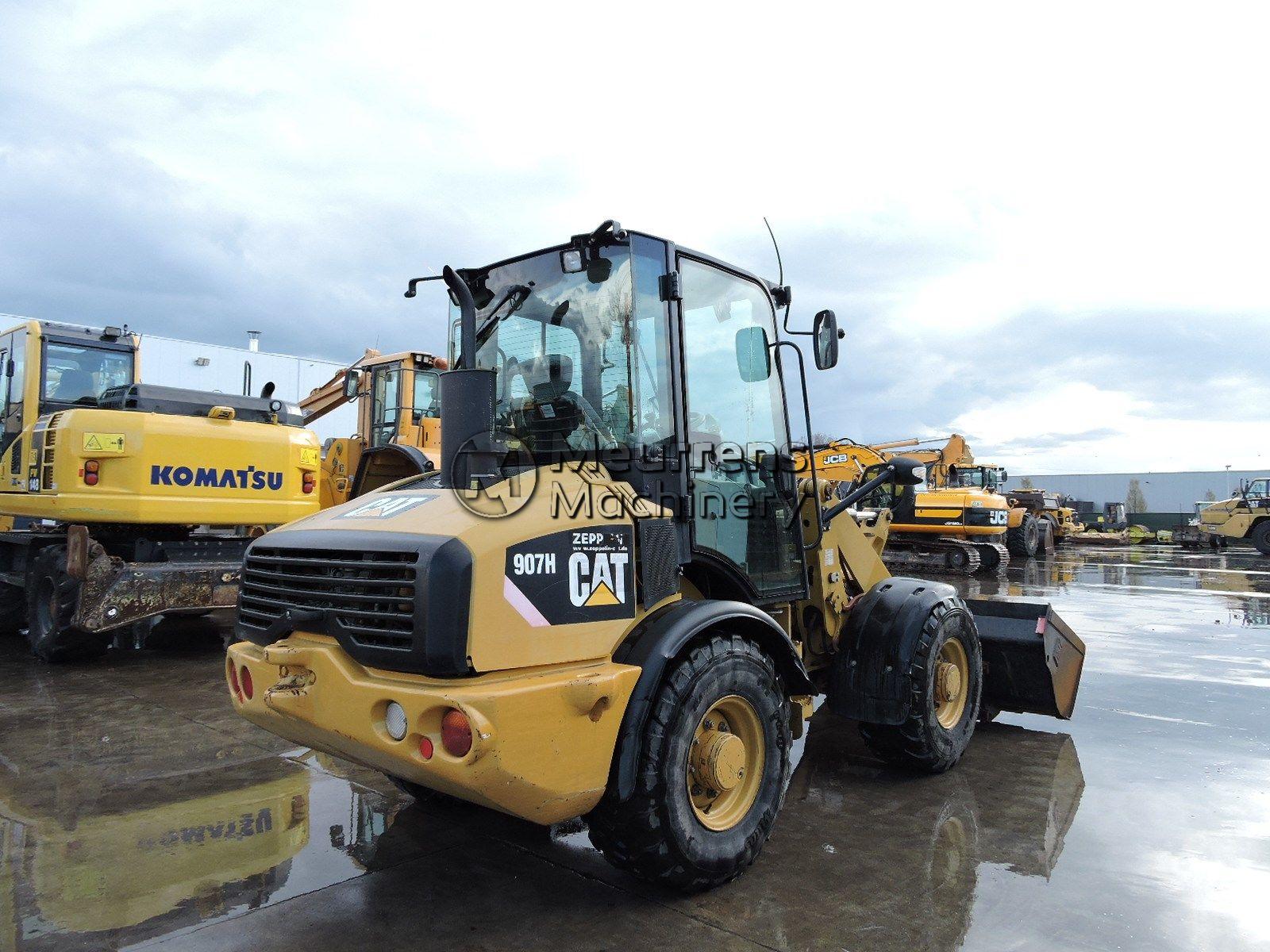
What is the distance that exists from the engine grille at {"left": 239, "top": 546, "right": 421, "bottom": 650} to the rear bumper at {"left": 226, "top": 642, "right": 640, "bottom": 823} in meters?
0.13

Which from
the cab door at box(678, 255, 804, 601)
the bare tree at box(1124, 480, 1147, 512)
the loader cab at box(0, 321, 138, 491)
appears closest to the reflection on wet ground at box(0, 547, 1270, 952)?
the cab door at box(678, 255, 804, 601)

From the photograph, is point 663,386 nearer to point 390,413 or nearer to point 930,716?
point 930,716

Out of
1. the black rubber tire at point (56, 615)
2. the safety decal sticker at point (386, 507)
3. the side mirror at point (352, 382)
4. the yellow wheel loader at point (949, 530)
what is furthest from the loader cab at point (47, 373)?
the yellow wheel loader at point (949, 530)

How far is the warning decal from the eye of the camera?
7.24 metres

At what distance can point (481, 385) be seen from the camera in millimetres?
3254

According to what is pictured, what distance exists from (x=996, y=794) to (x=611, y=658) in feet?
8.46

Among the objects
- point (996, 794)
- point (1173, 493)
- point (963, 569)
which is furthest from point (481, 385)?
point (1173, 493)

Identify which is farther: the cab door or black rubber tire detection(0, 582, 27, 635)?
black rubber tire detection(0, 582, 27, 635)

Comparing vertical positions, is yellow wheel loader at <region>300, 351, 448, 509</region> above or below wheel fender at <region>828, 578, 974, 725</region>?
above

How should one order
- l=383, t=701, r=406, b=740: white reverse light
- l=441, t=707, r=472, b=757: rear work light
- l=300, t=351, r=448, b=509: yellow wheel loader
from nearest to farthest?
1. l=441, t=707, r=472, b=757: rear work light
2. l=383, t=701, r=406, b=740: white reverse light
3. l=300, t=351, r=448, b=509: yellow wheel loader

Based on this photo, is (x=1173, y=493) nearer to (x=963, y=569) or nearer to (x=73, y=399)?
(x=963, y=569)

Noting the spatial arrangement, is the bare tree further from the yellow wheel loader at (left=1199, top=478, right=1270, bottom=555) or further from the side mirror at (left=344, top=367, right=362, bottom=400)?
the side mirror at (left=344, top=367, right=362, bottom=400)

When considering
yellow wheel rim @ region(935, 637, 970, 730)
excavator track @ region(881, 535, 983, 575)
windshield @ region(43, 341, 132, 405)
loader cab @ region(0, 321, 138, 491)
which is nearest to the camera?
yellow wheel rim @ region(935, 637, 970, 730)

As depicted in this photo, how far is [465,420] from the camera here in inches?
130
